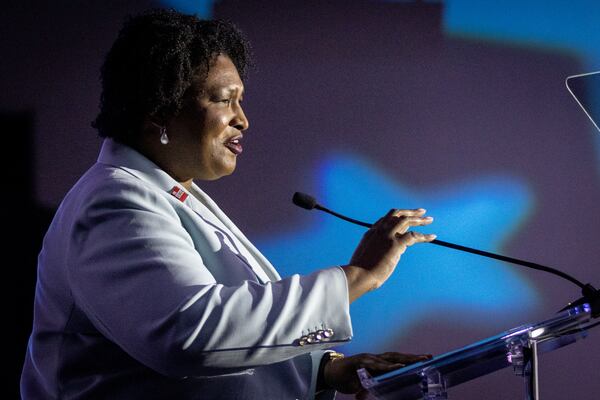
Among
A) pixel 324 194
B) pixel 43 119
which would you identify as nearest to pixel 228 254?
pixel 324 194

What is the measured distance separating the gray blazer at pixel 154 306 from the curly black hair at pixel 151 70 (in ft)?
0.38

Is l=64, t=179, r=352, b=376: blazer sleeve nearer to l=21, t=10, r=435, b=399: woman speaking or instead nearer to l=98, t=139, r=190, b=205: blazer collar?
l=21, t=10, r=435, b=399: woman speaking

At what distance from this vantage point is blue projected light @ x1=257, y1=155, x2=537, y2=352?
1806 millimetres

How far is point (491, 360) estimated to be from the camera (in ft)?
3.48

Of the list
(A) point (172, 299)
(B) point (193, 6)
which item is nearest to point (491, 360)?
(A) point (172, 299)

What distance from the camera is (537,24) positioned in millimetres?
1907

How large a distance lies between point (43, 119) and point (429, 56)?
0.98 meters

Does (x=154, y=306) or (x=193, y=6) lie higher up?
(x=193, y=6)

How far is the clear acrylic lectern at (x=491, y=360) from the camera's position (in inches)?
39.8

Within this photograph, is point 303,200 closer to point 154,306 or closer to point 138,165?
point 138,165

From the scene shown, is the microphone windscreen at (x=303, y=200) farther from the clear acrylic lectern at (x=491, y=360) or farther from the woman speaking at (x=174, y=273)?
the clear acrylic lectern at (x=491, y=360)

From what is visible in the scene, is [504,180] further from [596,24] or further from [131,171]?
[131,171]

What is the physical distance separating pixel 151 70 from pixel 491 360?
31.1 inches

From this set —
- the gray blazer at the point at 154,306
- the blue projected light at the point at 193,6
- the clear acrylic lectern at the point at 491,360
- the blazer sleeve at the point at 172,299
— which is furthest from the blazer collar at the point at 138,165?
the blue projected light at the point at 193,6
